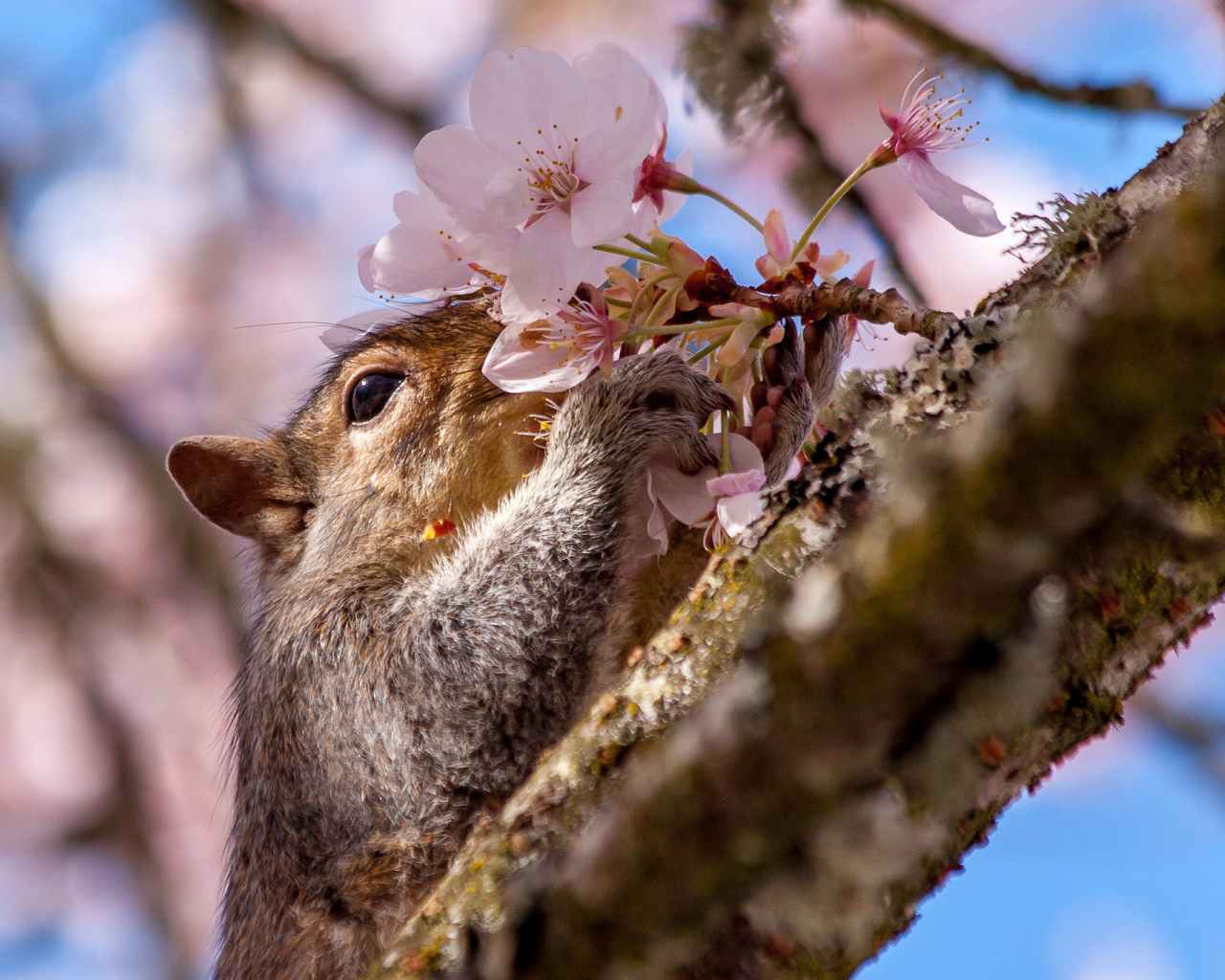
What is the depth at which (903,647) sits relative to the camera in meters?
0.88

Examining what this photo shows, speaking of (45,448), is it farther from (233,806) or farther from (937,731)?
(937,731)

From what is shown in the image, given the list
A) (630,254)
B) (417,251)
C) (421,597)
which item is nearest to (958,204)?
(630,254)

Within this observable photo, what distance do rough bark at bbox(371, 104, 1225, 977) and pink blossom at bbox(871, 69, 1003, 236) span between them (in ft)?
1.16

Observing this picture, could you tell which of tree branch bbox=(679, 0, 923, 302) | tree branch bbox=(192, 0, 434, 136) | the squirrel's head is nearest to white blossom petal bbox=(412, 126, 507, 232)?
the squirrel's head

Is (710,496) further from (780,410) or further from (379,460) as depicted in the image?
(379,460)

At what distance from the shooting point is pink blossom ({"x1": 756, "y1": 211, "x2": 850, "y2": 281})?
1.79 metres

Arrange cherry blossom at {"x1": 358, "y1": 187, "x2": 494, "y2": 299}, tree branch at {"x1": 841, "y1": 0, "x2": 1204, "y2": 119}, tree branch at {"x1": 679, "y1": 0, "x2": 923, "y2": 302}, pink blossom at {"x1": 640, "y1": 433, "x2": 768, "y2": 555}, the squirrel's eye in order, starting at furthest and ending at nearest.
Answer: the squirrel's eye, tree branch at {"x1": 679, "y1": 0, "x2": 923, "y2": 302}, tree branch at {"x1": 841, "y1": 0, "x2": 1204, "y2": 119}, cherry blossom at {"x1": 358, "y1": 187, "x2": 494, "y2": 299}, pink blossom at {"x1": 640, "y1": 433, "x2": 768, "y2": 555}

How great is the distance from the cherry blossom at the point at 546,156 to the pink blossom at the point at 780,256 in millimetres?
237

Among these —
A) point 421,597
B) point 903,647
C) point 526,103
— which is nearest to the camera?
point 903,647

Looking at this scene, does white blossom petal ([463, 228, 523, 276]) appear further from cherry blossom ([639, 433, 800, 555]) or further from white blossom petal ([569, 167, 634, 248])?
cherry blossom ([639, 433, 800, 555])

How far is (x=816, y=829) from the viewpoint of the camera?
100 centimetres

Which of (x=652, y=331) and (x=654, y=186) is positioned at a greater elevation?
(x=654, y=186)

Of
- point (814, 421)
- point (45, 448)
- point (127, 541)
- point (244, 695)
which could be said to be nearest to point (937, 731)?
point (814, 421)

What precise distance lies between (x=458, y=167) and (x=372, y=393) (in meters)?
1.34
